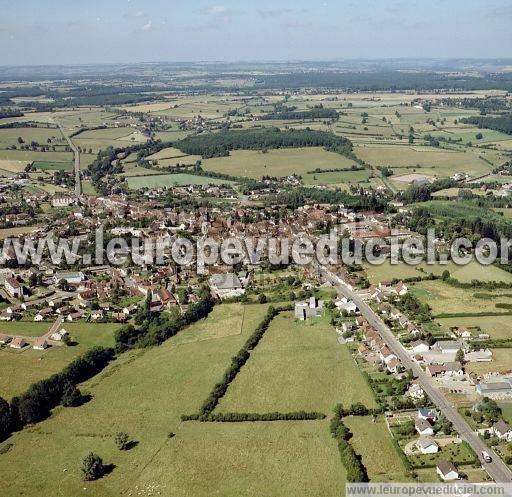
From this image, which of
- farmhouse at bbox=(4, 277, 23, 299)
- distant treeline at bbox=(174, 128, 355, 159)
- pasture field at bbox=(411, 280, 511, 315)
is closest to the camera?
pasture field at bbox=(411, 280, 511, 315)

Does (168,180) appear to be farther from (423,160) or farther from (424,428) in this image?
(424,428)

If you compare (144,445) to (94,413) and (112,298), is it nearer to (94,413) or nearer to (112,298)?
(94,413)

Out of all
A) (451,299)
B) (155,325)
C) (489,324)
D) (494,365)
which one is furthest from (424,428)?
(155,325)

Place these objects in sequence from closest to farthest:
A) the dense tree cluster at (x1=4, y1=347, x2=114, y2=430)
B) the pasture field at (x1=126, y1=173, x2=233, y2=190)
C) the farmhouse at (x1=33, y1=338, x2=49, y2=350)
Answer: the dense tree cluster at (x1=4, y1=347, x2=114, y2=430) → the farmhouse at (x1=33, y1=338, x2=49, y2=350) → the pasture field at (x1=126, y1=173, x2=233, y2=190)

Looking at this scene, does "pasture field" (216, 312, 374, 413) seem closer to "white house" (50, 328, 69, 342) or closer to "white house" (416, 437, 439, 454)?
"white house" (416, 437, 439, 454)

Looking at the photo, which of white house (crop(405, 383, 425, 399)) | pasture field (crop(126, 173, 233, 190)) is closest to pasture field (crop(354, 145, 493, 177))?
pasture field (crop(126, 173, 233, 190))

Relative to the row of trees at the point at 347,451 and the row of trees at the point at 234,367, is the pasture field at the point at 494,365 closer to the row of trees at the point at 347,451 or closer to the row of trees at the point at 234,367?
the row of trees at the point at 347,451
